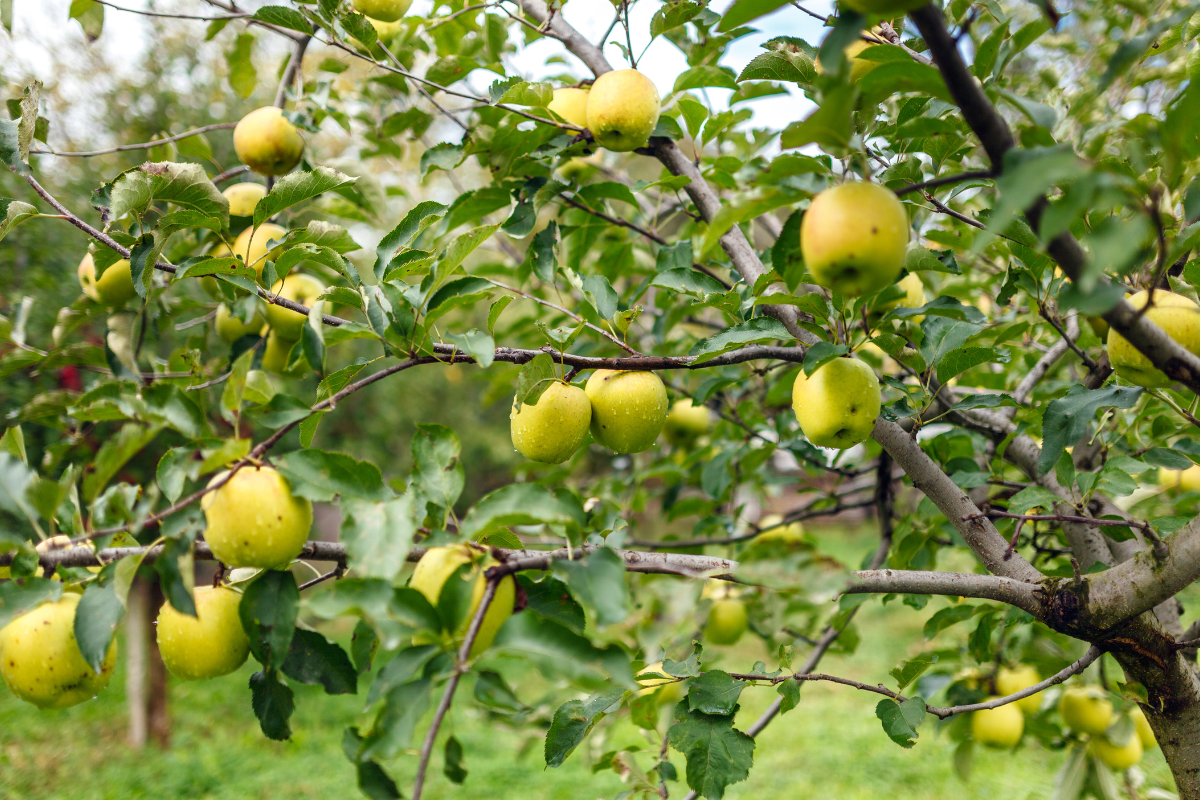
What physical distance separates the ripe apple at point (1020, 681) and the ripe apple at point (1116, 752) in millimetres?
153

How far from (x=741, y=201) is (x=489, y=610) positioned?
483mm

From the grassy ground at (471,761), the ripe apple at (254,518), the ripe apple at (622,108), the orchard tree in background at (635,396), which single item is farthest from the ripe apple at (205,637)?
the grassy ground at (471,761)

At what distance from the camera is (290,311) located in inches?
53.1

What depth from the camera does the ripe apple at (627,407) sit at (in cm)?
106

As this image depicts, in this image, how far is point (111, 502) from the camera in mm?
723

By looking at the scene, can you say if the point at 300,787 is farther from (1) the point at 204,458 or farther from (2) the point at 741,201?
(2) the point at 741,201

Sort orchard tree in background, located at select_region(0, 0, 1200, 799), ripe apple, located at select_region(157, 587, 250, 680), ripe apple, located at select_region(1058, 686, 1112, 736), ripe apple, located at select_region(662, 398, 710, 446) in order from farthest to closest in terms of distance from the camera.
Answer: ripe apple, located at select_region(662, 398, 710, 446)
ripe apple, located at select_region(1058, 686, 1112, 736)
ripe apple, located at select_region(157, 587, 250, 680)
orchard tree in background, located at select_region(0, 0, 1200, 799)

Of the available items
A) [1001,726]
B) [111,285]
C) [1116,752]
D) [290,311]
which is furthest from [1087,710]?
[111,285]

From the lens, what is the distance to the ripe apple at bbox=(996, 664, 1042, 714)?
1.74m

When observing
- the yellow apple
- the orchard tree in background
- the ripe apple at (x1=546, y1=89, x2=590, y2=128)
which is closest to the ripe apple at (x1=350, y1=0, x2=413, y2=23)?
the orchard tree in background

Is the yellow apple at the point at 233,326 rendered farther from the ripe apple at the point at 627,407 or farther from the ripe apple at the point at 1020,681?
the ripe apple at the point at 1020,681

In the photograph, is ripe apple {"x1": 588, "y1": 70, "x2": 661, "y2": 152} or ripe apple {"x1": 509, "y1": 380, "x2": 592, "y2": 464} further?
ripe apple {"x1": 588, "y1": 70, "x2": 661, "y2": 152}

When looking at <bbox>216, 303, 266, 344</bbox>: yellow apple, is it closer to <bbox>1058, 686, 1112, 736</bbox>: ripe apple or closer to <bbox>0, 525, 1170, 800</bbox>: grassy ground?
<bbox>0, 525, 1170, 800</bbox>: grassy ground

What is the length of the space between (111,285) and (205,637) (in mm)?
894
